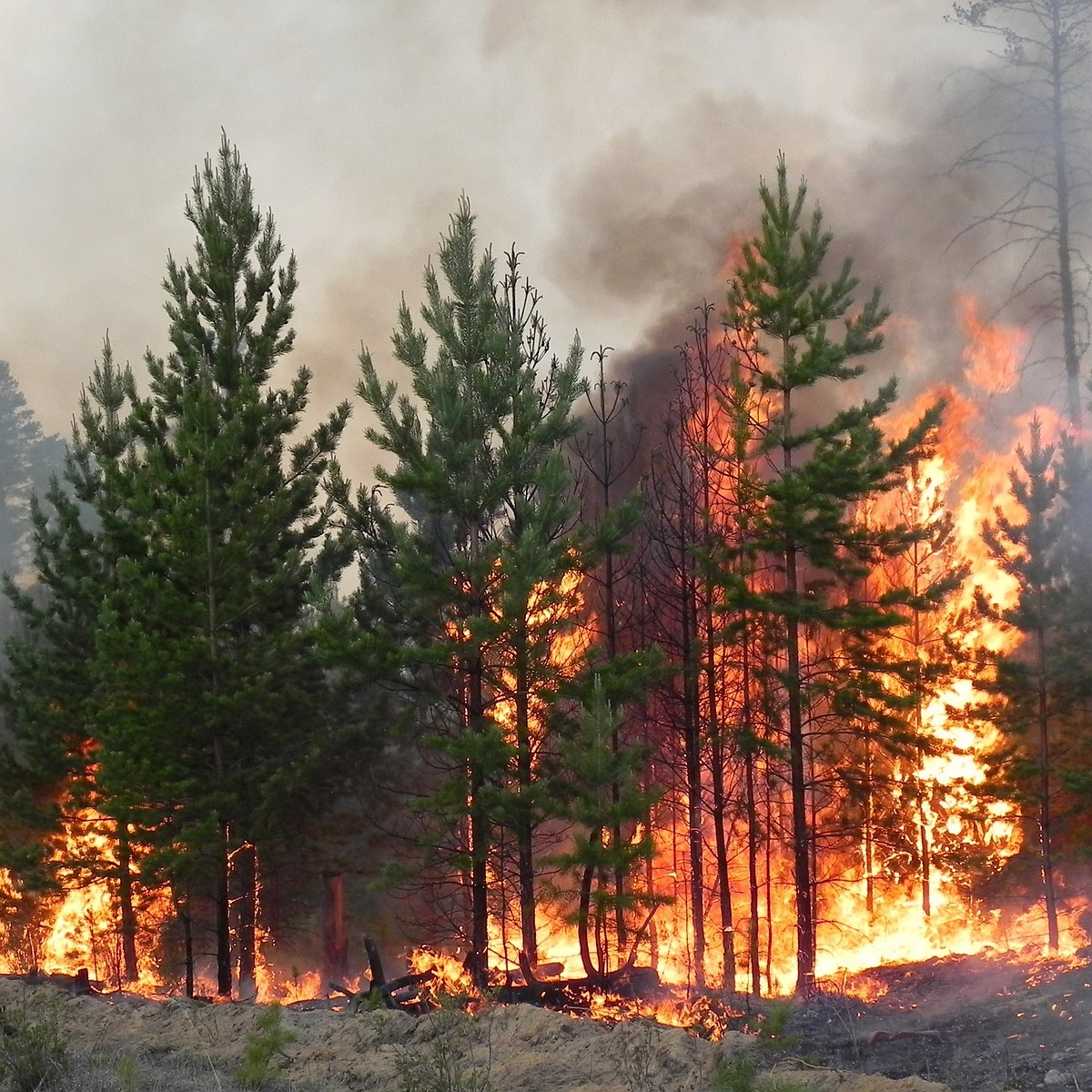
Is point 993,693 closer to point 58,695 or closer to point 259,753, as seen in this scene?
point 259,753

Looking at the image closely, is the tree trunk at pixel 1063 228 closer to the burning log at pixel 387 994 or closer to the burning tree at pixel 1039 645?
the burning tree at pixel 1039 645

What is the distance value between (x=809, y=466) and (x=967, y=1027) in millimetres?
9066

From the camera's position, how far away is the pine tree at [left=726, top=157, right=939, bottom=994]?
823 inches

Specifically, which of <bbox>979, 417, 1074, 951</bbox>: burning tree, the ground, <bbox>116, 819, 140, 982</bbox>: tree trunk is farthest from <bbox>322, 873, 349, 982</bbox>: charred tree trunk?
<bbox>979, 417, 1074, 951</bbox>: burning tree

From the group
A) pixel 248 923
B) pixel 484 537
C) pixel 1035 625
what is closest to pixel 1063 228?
pixel 1035 625

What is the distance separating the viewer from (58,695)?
81.6 feet

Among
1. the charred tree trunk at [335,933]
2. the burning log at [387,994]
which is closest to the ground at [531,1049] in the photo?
the burning log at [387,994]

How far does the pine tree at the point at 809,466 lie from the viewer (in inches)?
823

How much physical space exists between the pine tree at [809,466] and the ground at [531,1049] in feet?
19.2

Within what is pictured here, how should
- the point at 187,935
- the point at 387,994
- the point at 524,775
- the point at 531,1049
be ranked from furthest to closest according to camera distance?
the point at 187,935, the point at 524,775, the point at 387,994, the point at 531,1049

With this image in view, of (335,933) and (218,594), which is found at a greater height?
(218,594)

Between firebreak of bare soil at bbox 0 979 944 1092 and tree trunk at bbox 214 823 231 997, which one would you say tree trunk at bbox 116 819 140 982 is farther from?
firebreak of bare soil at bbox 0 979 944 1092

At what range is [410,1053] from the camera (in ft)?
38.4

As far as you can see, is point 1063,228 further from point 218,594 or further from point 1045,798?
point 218,594
